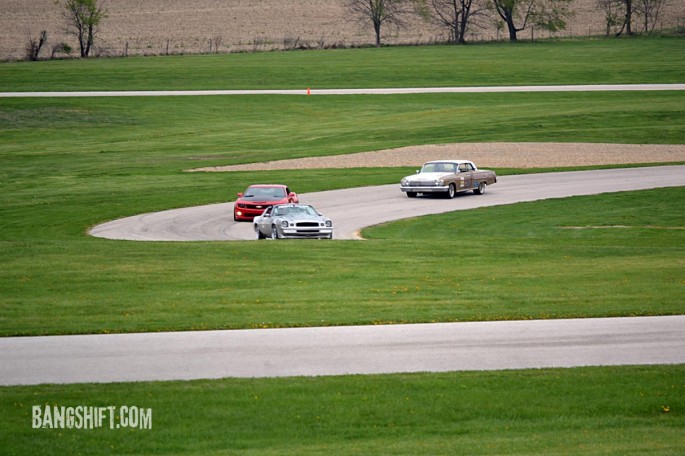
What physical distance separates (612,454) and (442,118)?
176 ft

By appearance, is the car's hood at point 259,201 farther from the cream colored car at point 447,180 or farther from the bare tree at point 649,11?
the bare tree at point 649,11

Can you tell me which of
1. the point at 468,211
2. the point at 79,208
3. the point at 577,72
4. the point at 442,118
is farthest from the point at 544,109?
the point at 79,208

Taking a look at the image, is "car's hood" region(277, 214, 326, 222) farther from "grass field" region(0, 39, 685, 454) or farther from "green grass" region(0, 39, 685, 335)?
"green grass" region(0, 39, 685, 335)

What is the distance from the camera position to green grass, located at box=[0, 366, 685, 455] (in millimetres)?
10172

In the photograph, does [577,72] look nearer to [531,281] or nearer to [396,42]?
[396,42]

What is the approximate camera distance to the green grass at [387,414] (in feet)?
33.4

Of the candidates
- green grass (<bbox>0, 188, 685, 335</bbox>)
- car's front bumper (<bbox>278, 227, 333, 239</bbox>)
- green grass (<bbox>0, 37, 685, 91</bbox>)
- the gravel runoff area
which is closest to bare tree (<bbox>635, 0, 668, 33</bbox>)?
green grass (<bbox>0, 37, 685, 91</bbox>)

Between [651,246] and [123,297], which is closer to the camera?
[123,297]

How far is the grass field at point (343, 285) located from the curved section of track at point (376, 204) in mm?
1349

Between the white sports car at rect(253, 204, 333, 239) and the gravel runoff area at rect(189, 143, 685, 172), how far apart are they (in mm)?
17646

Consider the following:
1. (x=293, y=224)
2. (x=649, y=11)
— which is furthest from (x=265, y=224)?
(x=649, y=11)

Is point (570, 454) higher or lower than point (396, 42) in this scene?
lower

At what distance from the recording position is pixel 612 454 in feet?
32.1

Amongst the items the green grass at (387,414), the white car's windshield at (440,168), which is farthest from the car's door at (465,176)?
the green grass at (387,414)
